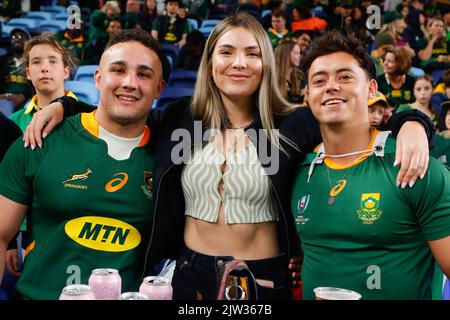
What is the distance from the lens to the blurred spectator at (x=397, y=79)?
5.76 metres

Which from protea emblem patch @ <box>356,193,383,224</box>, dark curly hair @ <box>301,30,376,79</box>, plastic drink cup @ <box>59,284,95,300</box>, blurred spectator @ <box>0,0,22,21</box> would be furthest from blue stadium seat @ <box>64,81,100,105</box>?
blurred spectator @ <box>0,0,22,21</box>

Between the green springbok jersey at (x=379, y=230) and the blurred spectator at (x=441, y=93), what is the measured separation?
423 cm

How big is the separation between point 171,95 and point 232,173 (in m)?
3.33

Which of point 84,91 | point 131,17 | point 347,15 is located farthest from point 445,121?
point 131,17

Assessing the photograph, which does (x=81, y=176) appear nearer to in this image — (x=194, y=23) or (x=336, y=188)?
(x=336, y=188)

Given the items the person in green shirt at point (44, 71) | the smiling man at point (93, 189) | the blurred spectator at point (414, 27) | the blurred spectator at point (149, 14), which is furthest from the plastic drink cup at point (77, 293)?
the blurred spectator at point (414, 27)

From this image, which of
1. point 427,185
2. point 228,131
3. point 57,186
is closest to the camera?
point 427,185

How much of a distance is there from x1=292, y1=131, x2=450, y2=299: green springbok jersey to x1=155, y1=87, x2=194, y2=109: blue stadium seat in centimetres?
340

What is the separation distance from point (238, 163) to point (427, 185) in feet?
2.16

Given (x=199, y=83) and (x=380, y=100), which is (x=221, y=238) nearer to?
(x=199, y=83)

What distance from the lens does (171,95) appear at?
5.23m

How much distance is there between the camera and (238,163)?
2033 mm

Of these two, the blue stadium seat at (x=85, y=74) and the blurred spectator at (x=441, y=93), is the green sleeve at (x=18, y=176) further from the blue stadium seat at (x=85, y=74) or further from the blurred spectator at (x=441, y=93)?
the blurred spectator at (x=441, y=93)

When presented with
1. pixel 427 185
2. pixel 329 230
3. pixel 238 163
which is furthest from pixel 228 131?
pixel 427 185
